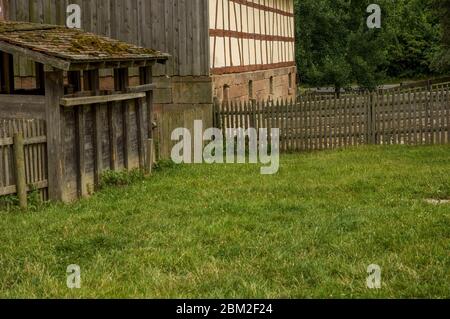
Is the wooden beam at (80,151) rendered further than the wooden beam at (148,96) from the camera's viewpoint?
No

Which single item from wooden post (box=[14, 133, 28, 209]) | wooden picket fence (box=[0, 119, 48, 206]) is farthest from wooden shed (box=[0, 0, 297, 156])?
wooden post (box=[14, 133, 28, 209])

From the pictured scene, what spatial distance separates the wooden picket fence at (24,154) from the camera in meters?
10.9

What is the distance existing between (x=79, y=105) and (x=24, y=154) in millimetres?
1492

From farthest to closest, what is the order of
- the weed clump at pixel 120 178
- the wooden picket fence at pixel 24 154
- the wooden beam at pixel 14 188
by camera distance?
the weed clump at pixel 120 178 < the wooden picket fence at pixel 24 154 < the wooden beam at pixel 14 188

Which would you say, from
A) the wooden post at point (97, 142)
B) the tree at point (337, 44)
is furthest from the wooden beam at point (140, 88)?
the tree at point (337, 44)

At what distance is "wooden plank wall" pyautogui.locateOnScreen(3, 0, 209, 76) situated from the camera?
19.7 metres

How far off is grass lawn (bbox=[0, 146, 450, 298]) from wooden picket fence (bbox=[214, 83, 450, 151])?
18.3 ft

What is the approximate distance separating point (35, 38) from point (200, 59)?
7.86 meters

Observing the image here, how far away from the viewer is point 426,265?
722 centimetres

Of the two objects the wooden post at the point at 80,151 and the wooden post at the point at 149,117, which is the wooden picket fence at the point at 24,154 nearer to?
the wooden post at the point at 80,151

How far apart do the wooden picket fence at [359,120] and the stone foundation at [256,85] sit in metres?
2.11

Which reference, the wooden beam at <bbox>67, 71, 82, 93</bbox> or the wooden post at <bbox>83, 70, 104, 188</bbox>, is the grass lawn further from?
the wooden beam at <bbox>67, 71, 82, 93</bbox>

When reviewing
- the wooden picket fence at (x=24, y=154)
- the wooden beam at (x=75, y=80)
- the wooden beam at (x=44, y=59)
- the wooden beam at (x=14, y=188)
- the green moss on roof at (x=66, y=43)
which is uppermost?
the green moss on roof at (x=66, y=43)
